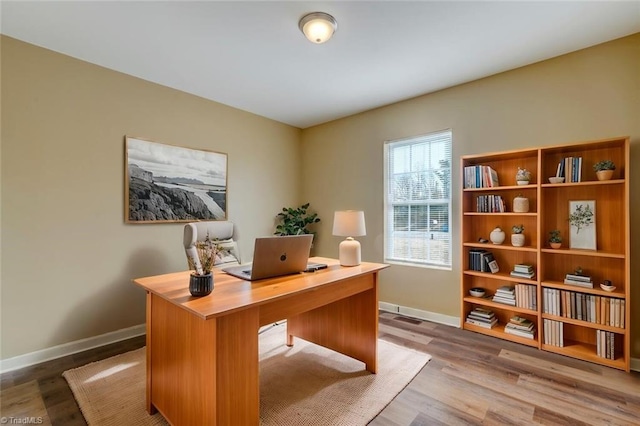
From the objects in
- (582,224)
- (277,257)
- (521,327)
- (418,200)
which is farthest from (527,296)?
(277,257)

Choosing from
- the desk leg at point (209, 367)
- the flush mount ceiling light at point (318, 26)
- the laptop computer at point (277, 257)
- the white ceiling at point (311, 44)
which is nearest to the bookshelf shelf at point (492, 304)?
the laptop computer at point (277, 257)

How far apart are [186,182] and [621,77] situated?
13.2 ft

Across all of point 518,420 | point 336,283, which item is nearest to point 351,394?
point 336,283

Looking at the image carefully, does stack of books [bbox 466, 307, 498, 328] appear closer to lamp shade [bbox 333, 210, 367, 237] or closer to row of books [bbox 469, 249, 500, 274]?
row of books [bbox 469, 249, 500, 274]

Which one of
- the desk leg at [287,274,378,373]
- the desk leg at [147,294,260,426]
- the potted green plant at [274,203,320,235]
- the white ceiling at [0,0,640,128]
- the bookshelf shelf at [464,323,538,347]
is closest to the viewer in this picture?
the desk leg at [147,294,260,426]

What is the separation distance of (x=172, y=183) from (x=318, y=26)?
2161 millimetres

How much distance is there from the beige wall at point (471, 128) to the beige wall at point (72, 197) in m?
1.85

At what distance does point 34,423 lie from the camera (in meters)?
1.69

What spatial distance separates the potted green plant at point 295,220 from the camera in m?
4.24

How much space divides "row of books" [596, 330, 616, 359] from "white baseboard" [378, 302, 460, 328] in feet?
3.53

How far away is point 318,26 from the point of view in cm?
209

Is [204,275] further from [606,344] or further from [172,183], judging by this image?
[606,344]

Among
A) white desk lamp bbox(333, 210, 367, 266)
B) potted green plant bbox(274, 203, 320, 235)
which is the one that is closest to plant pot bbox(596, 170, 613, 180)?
white desk lamp bbox(333, 210, 367, 266)

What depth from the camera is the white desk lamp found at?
2.20m
